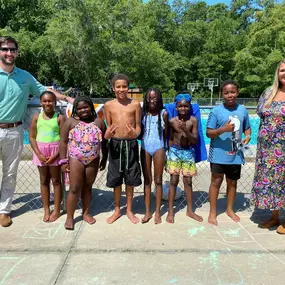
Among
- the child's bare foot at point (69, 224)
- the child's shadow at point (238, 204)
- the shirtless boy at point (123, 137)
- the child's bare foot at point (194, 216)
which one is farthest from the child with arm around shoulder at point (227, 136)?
the child's bare foot at point (69, 224)

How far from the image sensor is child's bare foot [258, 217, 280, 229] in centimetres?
378

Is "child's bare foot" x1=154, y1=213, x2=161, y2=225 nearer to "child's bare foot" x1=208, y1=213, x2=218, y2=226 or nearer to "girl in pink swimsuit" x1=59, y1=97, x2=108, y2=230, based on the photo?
"child's bare foot" x1=208, y1=213, x2=218, y2=226

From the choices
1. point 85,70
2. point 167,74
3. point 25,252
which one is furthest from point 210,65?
point 25,252

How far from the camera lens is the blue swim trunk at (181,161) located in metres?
3.88

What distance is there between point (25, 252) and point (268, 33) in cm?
2915

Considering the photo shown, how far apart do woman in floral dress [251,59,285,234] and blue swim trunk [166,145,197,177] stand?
2.57 feet

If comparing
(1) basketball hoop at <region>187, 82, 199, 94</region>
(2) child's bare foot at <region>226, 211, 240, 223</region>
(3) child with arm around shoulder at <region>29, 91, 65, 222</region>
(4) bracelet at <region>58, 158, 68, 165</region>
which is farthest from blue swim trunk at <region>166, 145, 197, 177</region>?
(1) basketball hoop at <region>187, 82, 199, 94</region>

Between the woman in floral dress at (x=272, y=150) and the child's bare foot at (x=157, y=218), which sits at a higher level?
the woman in floral dress at (x=272, y=150)

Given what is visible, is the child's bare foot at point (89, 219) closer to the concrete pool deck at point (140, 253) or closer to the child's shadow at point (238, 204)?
the concrete pool deck at point (140, 253)

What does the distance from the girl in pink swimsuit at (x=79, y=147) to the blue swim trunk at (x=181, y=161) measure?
36.0 inches

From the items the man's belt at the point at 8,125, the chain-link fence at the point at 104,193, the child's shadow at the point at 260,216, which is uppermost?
the man's belt at the point at 8,125

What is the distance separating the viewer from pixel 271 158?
3.55 metres

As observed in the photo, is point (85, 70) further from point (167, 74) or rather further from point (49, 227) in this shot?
point (49, 227)

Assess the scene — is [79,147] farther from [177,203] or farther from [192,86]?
[192,86]
